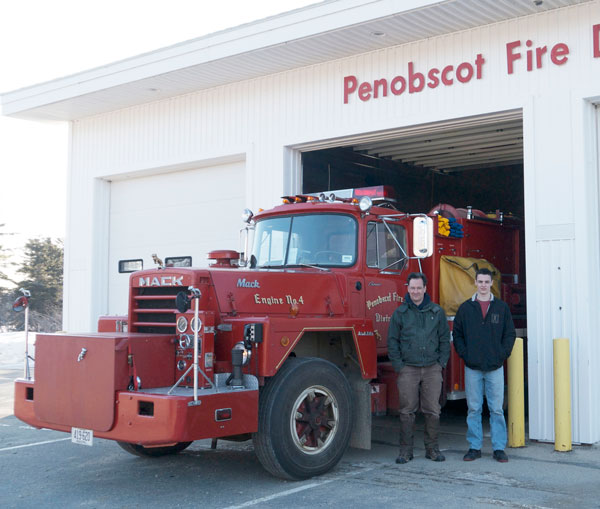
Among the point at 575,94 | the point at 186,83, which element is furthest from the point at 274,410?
the point at 186,83

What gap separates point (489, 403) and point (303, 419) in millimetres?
2290

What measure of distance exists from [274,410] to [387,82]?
5.84 m

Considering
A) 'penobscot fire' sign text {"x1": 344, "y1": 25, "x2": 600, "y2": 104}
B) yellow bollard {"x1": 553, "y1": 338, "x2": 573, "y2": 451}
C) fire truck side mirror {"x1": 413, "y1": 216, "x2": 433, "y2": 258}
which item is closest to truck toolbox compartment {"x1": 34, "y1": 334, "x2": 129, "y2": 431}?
fire truck side mirror {"x1": 413, "y1": 216, "x2": 433, "y2": 258}

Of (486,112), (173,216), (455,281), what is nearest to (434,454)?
(455,281)

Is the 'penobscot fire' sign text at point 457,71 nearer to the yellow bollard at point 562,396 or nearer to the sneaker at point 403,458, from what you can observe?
the yellow bollard at point 562,396

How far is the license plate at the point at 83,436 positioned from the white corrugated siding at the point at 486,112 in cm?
531

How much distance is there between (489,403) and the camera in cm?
804

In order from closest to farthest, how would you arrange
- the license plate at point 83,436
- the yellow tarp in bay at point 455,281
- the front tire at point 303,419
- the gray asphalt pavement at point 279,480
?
the gray asphalt pavement at point 279,480, the license plate at point 83,436, the front tire at point 303,419, the yellow tarp in bay at point 455,281

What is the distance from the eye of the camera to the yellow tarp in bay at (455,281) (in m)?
9.34

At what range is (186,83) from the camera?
41.6 ft

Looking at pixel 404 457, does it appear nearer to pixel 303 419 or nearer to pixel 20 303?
pixel 303 419

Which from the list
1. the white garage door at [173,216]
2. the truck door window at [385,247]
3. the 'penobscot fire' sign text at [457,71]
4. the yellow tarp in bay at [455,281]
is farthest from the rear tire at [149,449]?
the 'penobscot fire' sign text at [457,71]

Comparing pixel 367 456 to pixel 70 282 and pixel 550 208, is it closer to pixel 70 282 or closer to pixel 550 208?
pixel 550 208

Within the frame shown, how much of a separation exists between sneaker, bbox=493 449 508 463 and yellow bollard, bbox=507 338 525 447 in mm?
774
